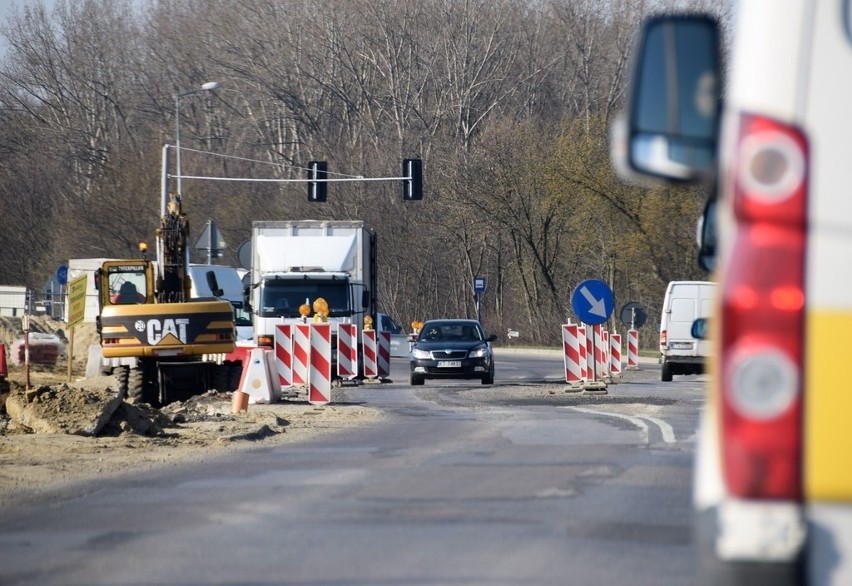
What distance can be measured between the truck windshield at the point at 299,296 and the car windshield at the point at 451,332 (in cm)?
202

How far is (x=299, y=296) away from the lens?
1304 inches

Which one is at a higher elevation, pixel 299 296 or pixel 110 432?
pixel 299 296

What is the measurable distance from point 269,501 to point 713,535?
22.6ft

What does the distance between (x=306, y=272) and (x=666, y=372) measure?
803 cm

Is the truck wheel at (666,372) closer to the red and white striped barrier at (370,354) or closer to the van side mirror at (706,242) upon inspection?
the red and white striped barrier at (370,354)

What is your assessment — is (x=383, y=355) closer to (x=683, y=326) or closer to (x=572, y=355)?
(x=683, y=326)

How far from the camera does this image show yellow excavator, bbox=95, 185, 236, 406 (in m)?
26.0

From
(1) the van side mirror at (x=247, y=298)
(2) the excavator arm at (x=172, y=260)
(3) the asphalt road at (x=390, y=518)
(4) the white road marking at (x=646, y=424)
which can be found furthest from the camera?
(1) the van side mirror at (x=247, y=298)

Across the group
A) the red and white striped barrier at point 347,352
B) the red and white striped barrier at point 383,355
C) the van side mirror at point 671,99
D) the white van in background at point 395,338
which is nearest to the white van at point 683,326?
the red and white striped barrier at point 383,355

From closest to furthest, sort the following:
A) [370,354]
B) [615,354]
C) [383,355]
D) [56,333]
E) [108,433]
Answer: [108,433] < [370,354] < [383,355] < [615,354] < [56,333]

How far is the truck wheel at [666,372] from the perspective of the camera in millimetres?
33341

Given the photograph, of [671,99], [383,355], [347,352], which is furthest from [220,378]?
[671,99]

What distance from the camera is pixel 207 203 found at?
227 feet

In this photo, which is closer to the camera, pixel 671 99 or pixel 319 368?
pixel 671 99
